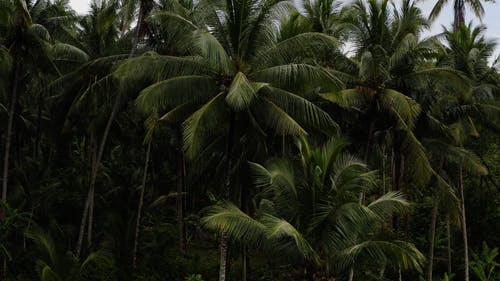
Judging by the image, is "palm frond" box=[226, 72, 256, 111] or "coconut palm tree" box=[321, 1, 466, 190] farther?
"coconut palm tree" box=[321, 1, 466, 190]

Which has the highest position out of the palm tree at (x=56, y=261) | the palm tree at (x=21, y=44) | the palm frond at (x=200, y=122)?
the palm tree at (x=21, y=44)

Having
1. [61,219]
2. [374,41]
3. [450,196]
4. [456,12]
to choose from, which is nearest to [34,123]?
[61,219]

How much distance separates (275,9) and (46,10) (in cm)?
809

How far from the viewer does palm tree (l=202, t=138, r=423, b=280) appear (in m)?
10.9

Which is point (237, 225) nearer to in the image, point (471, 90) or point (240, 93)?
point (240, 93)

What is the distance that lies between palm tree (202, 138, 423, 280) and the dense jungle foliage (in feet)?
0.13

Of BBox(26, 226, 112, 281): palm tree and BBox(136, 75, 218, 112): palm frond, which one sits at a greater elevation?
BBox(136, 75, 218, 112): palm frond

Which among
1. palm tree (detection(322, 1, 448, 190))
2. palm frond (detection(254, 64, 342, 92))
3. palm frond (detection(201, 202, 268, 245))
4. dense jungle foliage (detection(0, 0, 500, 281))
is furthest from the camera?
palm tree (detection(322, 1, 448, 190))

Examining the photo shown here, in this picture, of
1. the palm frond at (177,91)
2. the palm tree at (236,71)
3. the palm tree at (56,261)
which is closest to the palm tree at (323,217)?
the palm tree at (236,71)

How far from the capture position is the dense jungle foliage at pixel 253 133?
1166 centimetres

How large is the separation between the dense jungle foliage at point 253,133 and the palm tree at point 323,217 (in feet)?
0.13

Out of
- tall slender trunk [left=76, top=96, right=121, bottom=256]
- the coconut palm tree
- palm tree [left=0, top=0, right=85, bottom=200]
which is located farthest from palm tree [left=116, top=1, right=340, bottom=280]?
palm tree [left=0, top=0, right=85, bottom=200]

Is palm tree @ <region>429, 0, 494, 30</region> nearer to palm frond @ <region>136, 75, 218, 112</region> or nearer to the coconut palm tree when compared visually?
the coconut palm tree

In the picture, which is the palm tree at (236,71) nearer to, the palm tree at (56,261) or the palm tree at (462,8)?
the palm tree at (56,261)
